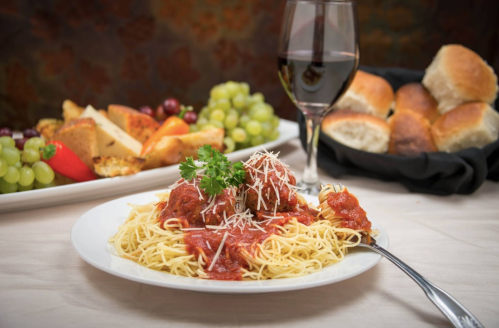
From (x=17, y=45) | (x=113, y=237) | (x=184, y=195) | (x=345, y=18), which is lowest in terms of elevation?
(x=113, y=237)

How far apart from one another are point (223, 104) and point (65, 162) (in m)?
1.14

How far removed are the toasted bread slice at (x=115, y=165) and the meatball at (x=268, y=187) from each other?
2.74 ft

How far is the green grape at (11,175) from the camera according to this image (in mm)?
2041

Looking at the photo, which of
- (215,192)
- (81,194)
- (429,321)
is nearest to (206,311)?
(215,192)

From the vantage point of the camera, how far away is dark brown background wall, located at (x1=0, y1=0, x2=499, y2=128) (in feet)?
12.7

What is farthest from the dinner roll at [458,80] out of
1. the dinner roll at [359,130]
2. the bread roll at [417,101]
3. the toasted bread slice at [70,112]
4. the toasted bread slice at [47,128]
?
the toasted bread slice at [47,128]

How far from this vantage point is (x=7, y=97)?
13.0 ft

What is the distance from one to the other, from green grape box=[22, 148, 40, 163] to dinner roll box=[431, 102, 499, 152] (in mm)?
2128

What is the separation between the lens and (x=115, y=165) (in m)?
2.31

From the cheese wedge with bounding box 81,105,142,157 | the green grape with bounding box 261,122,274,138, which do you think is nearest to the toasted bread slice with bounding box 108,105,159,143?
the cheese wedge with bounding box 81,105,142,157

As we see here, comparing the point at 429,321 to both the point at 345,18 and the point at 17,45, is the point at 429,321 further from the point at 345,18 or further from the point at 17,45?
the point at 17,45

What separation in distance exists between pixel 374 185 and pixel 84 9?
2.74 metres

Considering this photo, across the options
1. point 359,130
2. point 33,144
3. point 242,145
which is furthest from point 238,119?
point 33,144

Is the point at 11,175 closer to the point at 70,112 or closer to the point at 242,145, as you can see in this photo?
the point at 70,112
